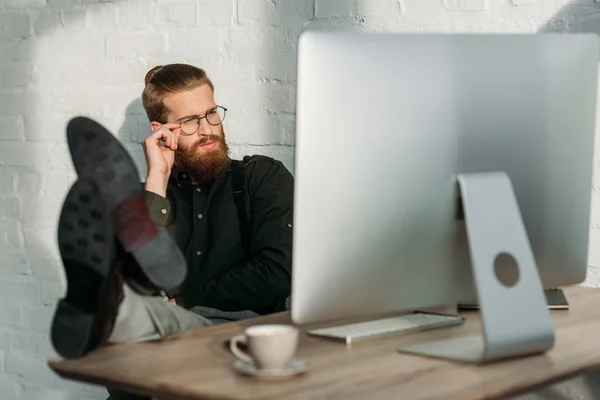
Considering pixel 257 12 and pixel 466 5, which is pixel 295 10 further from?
pixel 466 5

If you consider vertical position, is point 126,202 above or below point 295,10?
below

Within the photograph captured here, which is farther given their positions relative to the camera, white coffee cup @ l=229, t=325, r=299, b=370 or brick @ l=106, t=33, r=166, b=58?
brick @ l=106, t=33, r=166, b=58

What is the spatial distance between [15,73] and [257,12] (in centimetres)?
97

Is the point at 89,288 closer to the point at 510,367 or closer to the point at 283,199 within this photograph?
the point at 510,367

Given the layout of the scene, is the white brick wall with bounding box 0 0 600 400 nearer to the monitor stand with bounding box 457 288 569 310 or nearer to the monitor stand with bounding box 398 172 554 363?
the monitor stand with bounding box 457 288 569 310

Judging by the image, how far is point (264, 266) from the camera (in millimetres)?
2594

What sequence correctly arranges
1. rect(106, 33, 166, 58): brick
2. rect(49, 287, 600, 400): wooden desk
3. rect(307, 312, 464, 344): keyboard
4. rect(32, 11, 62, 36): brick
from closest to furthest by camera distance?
1. rect(49, 287, 600, 400): wooden desk
2. rect(307, 312, 464, 344): keyboard
3. rect(106, 33, 166, 58): brick
4. rect(32, 11, 62, 36): brick

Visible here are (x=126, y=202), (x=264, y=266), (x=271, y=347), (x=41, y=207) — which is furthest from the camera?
(x=41, y=207)

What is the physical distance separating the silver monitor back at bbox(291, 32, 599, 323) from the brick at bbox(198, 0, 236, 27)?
1.45m

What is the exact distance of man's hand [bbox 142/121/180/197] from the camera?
8.95ft

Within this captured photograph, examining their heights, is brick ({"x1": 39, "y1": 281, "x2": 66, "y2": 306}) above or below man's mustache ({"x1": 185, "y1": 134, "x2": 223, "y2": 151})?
below

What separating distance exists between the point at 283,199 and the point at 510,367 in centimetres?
A: 117

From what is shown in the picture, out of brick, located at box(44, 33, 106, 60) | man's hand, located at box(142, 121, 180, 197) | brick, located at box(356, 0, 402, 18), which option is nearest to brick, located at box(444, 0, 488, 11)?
brick, located at box(356, 0, 402, 18)

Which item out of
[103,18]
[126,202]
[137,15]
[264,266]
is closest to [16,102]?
[103,18]
